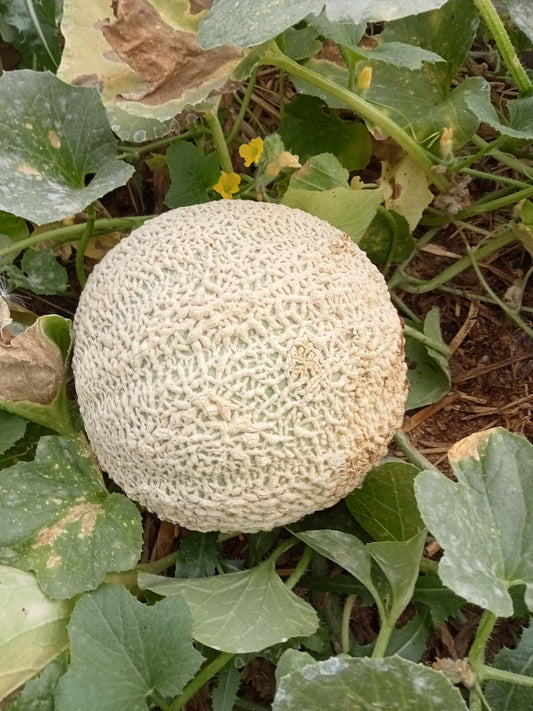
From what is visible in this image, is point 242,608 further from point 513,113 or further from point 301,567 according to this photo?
point 513,113

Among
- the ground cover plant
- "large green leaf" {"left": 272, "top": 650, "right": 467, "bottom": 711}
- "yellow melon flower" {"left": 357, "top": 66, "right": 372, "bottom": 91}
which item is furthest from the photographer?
"yellow melon flower" {"left": 357, "top": 66, "right": 372, "bottom": 91}

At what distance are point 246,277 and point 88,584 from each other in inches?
18.2

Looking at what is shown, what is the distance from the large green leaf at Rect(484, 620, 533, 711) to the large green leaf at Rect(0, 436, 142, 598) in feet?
1.75

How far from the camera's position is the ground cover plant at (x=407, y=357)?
3.15 ft

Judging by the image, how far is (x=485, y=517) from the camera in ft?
3.14

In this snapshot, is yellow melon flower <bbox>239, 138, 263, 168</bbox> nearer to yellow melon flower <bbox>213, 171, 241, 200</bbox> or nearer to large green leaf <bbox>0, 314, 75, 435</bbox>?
yellow melon flower <bbox>213, 171, 241, 200</bbox>

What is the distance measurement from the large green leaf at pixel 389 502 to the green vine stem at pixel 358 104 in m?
0.52

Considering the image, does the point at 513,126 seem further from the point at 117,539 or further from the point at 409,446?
the point at 117,539

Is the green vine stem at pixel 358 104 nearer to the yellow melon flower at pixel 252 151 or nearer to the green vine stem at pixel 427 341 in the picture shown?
the yellow melon flower at pixel 252 151

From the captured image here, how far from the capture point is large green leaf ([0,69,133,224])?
3.69 feet

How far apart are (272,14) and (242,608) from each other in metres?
0.76

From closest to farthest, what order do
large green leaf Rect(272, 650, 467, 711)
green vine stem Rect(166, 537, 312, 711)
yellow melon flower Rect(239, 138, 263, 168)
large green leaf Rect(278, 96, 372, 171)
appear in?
1. large green leaf Rect(272, 650, 467, 711)
2. green vine stem Rect(166, 537, 312, 711)
3. yellow melon flower Rect(239, 138, 263, 168)
4. large green leaf Rect(278, 96, 372, 171)

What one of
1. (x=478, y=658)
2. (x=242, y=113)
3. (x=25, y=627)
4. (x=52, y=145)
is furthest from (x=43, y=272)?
(x=478, y=658)

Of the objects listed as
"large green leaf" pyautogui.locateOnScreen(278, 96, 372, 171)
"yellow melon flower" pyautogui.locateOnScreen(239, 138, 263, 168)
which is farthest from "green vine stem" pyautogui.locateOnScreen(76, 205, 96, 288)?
"large green leaf" pyautogui.locateOnScreen(278, 96, 372, 171)
